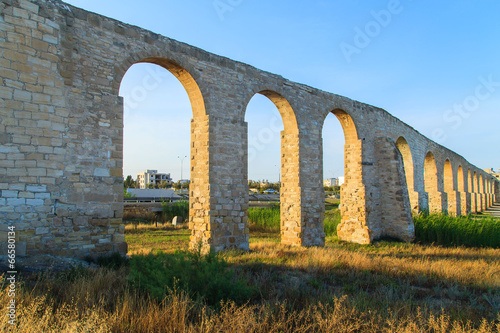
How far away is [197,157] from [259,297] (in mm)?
4773

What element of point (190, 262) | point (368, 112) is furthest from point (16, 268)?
point (368, 112)

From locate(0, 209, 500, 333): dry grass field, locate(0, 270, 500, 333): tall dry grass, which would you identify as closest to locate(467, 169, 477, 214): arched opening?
locate(0, 209, 500, 333): dry grass field

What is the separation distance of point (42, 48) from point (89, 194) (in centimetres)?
286

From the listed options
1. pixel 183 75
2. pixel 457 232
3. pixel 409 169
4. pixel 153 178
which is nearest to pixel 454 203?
pixel 409 169

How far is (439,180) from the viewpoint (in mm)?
20875

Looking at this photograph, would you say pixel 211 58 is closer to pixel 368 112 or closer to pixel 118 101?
pixel 118 101

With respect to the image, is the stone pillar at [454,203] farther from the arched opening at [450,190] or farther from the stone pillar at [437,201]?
the stone pillar at [437,201]

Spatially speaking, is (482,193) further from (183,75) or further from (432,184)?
(183,75)

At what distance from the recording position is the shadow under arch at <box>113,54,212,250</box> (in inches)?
333

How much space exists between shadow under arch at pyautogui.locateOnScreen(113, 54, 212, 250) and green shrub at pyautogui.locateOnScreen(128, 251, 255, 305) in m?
3.86

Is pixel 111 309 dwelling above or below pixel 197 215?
below

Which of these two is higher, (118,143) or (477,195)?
(118,143)

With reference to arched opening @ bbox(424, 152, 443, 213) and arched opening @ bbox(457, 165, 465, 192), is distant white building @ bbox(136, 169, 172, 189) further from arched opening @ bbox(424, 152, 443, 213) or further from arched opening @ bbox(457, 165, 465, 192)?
arched opening @ bbox(424, 152, 443, 213)

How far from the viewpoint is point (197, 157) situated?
28.9ft
